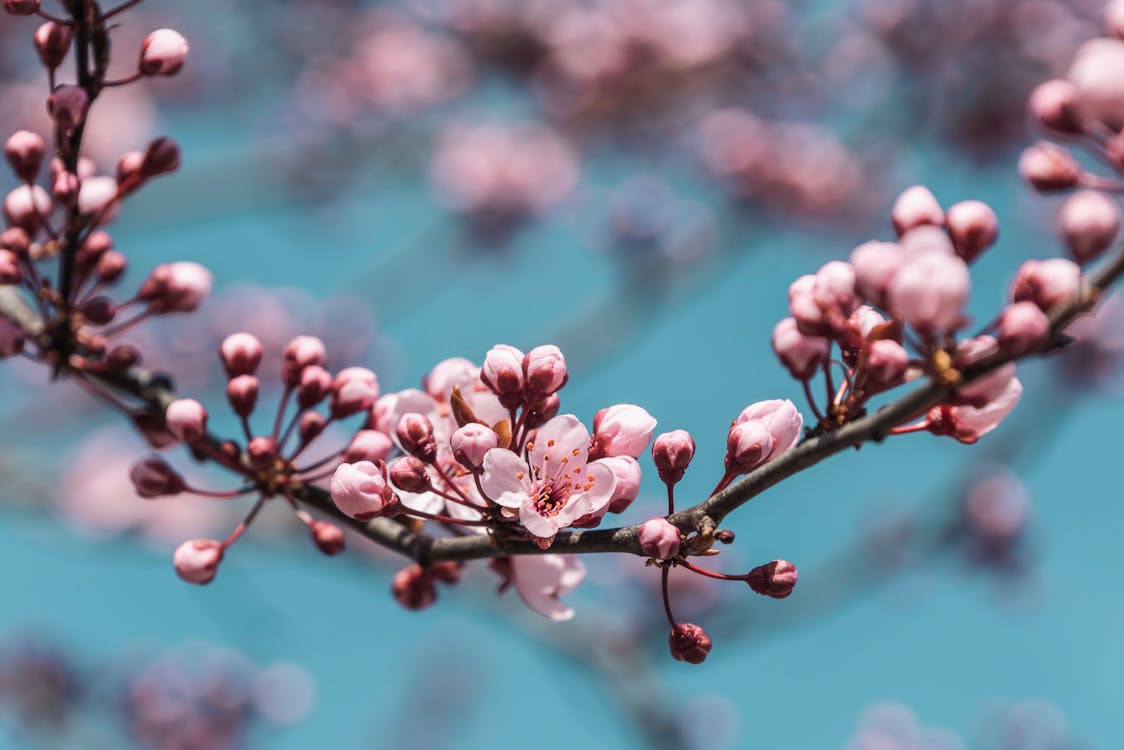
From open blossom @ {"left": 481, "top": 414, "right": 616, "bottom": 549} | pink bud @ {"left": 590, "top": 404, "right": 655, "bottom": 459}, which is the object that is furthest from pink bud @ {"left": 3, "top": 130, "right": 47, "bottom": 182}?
pink bud @ {"left": 590, "top": 404, "right": 655, "bottom": 459}

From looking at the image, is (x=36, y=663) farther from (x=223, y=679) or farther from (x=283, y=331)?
(x=283, y=331)

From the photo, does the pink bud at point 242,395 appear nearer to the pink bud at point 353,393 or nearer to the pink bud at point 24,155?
the pink bud at point 353,393

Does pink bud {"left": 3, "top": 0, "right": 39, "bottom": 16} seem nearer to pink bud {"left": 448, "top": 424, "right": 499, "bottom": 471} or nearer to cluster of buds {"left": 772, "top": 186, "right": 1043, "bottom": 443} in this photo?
pink bud {"left": 448, "top": 424, "right": 499, "bottom": 471}

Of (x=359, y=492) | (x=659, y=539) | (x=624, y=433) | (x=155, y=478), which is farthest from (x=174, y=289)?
(x=659, y=539)

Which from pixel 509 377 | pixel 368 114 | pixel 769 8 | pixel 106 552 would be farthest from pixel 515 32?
pixel 509 377

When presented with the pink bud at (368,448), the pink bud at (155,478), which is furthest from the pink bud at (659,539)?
the pink bud at (155,478)

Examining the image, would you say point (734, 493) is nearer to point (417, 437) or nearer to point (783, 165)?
point (417, 437)
